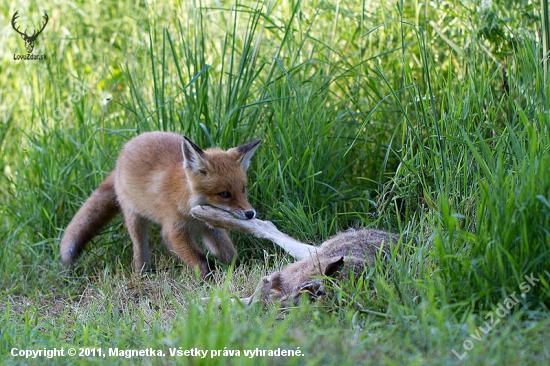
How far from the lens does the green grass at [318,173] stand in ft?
10.5

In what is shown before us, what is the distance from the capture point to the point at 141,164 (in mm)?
5766

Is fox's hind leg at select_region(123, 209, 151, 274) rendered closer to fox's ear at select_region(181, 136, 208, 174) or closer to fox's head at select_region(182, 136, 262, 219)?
fox's head at select_region(182, 136, 262, 219)

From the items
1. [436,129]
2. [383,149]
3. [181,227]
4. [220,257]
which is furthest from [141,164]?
[436,129]

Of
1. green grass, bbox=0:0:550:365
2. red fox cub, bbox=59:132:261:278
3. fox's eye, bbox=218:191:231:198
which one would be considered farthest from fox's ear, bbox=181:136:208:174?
green grass, bbox=0:0:550:365

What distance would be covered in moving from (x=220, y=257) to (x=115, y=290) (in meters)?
0.89

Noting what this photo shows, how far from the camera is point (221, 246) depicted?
539cm

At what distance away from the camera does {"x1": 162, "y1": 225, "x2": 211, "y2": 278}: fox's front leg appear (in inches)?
211

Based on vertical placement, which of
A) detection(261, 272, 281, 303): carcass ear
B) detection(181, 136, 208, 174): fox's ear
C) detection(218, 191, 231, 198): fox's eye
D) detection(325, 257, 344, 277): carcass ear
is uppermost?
detection(181, 136, 208, 174): fox's ear

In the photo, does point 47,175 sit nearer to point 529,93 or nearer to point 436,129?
point 436,129

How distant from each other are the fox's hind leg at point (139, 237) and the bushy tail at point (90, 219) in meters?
0.23

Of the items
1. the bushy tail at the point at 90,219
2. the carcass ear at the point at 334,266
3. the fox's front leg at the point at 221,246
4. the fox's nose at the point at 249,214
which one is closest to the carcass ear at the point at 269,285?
the carcass ear at the point at 334,266

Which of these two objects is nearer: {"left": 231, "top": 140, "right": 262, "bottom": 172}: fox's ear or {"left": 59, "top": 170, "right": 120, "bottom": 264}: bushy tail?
{"left": 231, "top": 140, "right": 262, "bottom": 172}: fox's ear

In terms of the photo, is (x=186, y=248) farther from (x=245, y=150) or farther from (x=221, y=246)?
(x=245, y=150)

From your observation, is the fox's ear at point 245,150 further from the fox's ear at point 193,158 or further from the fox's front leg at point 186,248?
the fox's front leg at point 186,248
